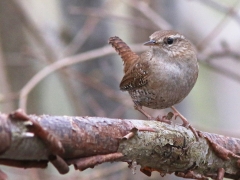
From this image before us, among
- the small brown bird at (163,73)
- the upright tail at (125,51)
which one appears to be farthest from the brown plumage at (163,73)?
the upright tail at (125,51)

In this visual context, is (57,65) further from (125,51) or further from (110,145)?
(110,145)

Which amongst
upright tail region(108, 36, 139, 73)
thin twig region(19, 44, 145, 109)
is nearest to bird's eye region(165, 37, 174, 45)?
upright tail region(108, 36, 139, 73)

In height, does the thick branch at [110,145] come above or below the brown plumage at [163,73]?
below

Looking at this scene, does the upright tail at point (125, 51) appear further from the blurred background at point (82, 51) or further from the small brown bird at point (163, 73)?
the blurred background at point (82, 51)

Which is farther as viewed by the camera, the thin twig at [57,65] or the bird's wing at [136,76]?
the thin twig at [57,65]

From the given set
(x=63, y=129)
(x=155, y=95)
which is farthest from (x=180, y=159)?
(x=155, y=95)

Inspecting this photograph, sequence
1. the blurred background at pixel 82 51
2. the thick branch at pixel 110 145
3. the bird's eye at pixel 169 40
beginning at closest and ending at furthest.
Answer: the thick branch at pixel 110 145, the bird's eye at pixel 169 40, the blurred background at pixel 82 51
